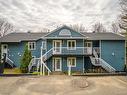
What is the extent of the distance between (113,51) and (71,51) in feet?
24.1

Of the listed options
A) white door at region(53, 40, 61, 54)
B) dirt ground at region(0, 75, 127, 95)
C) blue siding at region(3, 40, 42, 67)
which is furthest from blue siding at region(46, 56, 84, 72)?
dirt ground at region(0, 75, 127, 95)

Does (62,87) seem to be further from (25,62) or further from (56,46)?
(56,46)

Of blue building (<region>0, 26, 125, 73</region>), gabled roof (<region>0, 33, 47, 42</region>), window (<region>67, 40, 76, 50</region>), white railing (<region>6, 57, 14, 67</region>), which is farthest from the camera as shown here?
Answer: gabled roof (<region>0, 33, 47, 42</region>)

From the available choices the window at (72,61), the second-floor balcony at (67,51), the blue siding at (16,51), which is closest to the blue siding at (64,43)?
the second-floor balcony at (67,51)

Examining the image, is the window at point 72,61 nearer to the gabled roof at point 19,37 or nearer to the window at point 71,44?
the window at point 71,44

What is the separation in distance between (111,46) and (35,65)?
12359 millimetres

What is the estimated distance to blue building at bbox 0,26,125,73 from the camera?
3106cm

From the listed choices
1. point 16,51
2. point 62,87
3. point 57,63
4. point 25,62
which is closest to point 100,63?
point 57,63

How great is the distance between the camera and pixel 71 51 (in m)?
31.2

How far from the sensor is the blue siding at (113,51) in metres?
33.7

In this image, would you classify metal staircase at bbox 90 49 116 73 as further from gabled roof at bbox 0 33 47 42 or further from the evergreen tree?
gabled roof at bbox 0 33 47 42

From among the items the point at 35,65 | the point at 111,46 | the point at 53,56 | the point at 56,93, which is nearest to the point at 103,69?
the point at 111,46

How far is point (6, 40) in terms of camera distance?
117 ft

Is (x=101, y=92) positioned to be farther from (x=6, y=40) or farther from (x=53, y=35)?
(x=6, y=40)
